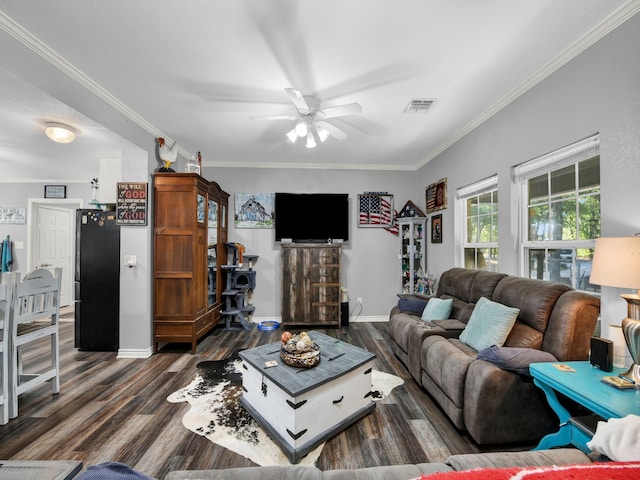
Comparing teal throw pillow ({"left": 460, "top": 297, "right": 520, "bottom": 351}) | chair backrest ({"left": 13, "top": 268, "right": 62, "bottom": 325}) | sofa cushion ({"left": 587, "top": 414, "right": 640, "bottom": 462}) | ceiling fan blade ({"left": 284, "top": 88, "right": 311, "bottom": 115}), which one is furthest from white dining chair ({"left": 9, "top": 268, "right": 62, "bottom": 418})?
teal throw pillow ({"left": 460, "top": 297, "right": 520, "bottom": 351})

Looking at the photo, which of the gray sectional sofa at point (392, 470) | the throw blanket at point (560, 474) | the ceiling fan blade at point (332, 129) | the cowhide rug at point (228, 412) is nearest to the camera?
the throw blanket at point (560, 474)

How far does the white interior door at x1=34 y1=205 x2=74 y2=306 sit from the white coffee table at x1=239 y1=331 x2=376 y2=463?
546cm

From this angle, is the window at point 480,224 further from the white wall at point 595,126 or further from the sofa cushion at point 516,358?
the sofa cushion at point 516,358

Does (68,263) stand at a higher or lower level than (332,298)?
higher

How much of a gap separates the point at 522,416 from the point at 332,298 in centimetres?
275

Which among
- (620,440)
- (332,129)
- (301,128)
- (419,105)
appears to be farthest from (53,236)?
(620,440)

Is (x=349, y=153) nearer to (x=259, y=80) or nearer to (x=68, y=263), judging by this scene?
(x=259, y=80)

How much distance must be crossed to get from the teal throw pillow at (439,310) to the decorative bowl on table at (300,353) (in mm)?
1534

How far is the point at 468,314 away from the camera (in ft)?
8.55

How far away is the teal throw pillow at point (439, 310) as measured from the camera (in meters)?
2.83

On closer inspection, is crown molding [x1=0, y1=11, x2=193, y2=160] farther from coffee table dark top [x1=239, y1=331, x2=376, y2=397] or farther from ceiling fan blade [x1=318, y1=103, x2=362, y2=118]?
coffee table dark top [x1=239, y1=331, x2=376, y2=397]

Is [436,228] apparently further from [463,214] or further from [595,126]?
[595,126]

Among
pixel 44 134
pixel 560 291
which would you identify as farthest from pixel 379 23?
pixel 44 134

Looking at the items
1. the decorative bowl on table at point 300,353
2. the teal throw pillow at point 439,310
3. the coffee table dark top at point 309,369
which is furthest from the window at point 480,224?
the decorative bowl on table at point 300,353
